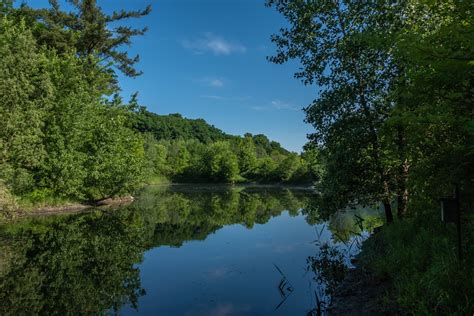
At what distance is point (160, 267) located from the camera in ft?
36.8

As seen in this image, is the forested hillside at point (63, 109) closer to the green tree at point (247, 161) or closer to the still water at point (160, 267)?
the still water at point (160, 267)

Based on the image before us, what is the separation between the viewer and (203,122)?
14550 cm

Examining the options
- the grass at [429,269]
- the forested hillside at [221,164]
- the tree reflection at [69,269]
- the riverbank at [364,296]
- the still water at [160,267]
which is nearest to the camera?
the grass at [429,269]

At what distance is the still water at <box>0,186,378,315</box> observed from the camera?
7945mm

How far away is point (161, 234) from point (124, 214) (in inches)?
298

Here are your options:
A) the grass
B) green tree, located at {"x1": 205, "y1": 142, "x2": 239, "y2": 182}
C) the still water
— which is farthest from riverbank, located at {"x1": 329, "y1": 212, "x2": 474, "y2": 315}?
green tree, located at {"x1": 205, "y1": 142, "x2": 239, "y2": 182}

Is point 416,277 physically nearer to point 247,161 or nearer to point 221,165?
point 221,165

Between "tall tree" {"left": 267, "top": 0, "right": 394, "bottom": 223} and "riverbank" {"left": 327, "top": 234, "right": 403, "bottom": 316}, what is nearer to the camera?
"riverbank" {"left": 327, "top": 234, "right": 403, "bottom": 316}

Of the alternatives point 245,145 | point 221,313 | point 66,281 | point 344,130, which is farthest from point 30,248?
point 245,145

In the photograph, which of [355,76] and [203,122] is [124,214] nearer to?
[355,76]

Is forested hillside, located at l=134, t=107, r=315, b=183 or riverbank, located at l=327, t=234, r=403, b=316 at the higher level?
forested hillside, located at l=134, t=107, r=315, b=183

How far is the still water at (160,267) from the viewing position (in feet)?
26.1

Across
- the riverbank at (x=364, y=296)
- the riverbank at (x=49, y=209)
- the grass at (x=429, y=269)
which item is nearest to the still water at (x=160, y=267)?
the riverbank at (x=364, y=296)

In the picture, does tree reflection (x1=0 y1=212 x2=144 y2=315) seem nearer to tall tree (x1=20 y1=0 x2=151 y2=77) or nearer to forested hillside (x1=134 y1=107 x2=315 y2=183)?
tall tree (x1=20 y1=0 x2=151 y2=77)
